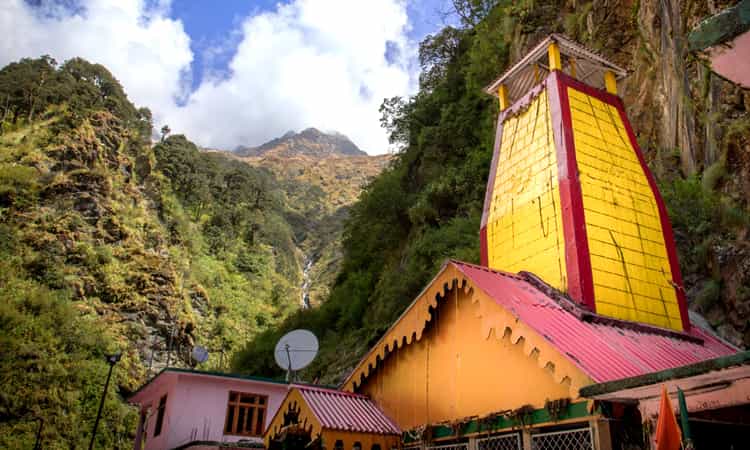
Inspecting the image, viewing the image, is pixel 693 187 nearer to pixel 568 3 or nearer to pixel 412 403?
pixel 412 403

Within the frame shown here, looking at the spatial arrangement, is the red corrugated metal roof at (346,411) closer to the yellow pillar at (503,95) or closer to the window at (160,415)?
the yellow pillar at (503,95)

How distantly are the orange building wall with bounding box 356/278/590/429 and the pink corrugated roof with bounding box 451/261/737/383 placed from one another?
0.23 metres

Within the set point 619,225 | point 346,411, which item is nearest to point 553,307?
point 619,225

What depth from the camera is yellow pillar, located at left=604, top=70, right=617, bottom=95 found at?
39.7 feet

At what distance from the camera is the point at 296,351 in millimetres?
11203

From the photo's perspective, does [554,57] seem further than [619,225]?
Yes

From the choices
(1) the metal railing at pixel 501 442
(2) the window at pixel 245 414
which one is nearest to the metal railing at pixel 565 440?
(1) the metal railing at pixel 501 442

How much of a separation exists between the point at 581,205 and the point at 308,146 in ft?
384

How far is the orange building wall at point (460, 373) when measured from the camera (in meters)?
6.95

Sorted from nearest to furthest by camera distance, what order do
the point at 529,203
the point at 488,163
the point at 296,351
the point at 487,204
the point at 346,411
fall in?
the point at 346,411 → the point at 529,203 → the point at 296,351 → the point at 487,204 → the point at 488,163

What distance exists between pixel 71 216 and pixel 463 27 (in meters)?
30.4

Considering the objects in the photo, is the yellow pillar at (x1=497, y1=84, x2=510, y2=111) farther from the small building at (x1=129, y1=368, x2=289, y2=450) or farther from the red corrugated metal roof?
the small building at (x1=129, y1=368, x2=289, y2=450)

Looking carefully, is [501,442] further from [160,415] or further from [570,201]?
[160,415]

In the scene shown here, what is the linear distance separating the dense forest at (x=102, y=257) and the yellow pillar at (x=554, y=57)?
2722cm
